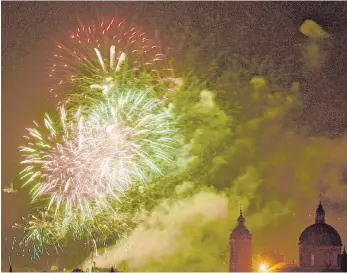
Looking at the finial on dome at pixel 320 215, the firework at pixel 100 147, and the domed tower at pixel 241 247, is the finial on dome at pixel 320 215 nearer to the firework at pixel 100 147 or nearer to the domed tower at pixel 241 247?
the domed tower at pixel 241 247

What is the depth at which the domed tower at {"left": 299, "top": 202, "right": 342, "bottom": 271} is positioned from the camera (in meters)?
61.6

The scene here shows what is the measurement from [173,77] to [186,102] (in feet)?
8.93

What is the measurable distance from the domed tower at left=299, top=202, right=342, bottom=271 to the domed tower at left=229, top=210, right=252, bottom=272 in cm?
324

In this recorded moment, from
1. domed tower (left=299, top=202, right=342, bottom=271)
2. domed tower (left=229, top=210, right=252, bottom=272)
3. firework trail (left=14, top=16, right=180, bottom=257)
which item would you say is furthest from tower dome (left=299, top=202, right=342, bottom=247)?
firework trail (left=14, top=16, right=180, bottom=257)

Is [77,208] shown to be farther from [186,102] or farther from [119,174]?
[186,102]

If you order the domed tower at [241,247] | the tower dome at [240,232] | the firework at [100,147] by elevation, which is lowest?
the firework at [100,147]

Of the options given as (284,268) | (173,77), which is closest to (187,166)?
(173,77)

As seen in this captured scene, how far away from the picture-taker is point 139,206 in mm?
35969

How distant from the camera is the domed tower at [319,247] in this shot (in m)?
61.6

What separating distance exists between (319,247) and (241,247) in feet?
15.9

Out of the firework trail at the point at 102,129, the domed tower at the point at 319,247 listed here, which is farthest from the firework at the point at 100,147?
the domed tower at the point at 319,247

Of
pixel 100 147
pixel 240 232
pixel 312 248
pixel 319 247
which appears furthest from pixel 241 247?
pixel 100 147

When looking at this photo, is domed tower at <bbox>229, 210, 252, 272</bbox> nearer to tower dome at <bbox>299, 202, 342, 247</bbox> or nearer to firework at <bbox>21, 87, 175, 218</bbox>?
tower dome at <bbox>299, 202, 342, 247</bbox>

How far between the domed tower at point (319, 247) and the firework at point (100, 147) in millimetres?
31035
